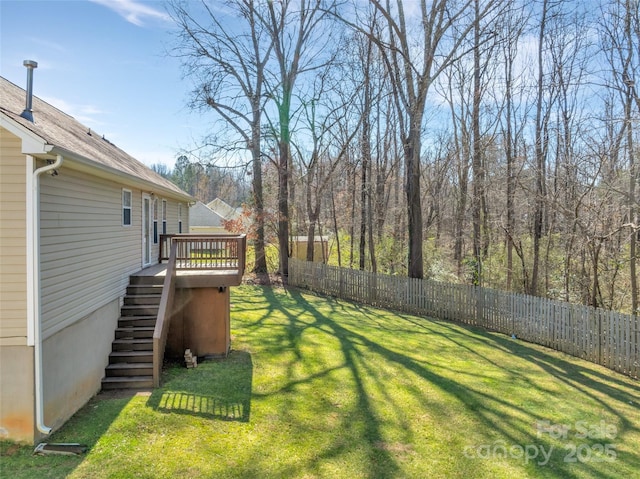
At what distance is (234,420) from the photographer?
18.9ft

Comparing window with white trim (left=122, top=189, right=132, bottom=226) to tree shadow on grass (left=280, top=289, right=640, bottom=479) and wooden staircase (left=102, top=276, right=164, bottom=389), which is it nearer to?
wooden staircase (left=102, top=276, right=164, bottom=389)

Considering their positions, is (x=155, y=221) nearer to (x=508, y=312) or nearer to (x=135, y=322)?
(x=135, y=322)

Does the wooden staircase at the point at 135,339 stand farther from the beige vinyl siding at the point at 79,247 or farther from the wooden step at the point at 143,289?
the beige vinyl siding at the point at 79,247

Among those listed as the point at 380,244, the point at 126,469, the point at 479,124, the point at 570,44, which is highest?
the point at 570,44

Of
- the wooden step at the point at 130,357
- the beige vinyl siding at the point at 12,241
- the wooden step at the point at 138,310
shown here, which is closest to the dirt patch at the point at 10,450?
the beige vinyl siding at the point at 12,241

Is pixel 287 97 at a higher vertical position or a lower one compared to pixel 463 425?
higher

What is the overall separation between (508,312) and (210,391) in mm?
8715


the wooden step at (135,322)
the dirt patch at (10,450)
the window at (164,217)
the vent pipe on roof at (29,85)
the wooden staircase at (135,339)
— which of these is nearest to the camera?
the dirt patch at (10,450)

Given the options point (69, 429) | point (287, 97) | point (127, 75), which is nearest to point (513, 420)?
point (69, 429)

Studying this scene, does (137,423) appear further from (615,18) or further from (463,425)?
(615,18)

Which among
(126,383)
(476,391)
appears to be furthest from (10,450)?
(476,391)

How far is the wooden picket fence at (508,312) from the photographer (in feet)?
27.4

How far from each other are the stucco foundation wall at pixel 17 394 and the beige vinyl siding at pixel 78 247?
41cm

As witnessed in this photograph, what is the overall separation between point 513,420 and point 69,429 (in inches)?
260
